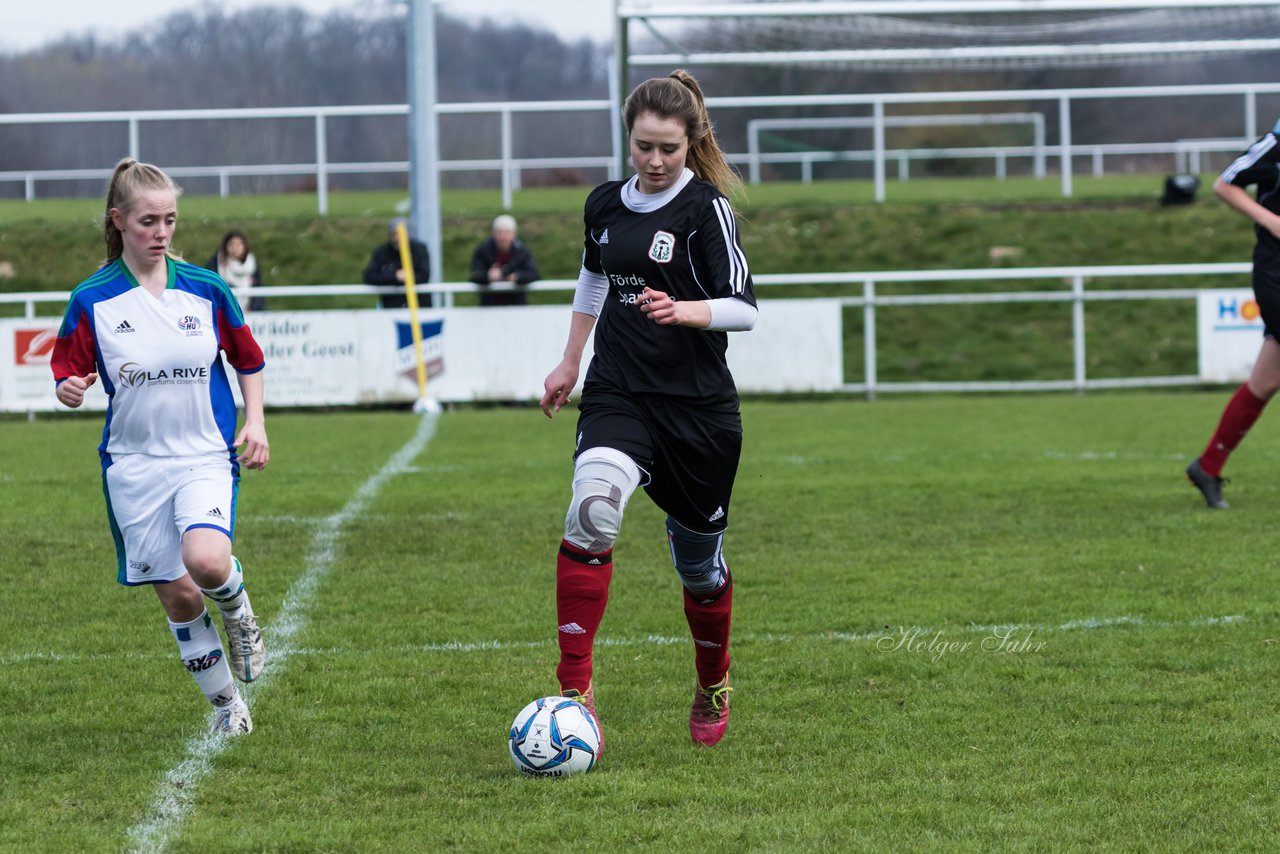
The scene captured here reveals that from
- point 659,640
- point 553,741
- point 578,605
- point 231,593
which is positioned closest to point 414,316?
point 659,640

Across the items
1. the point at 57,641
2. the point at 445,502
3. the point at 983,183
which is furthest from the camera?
the point at 983,183

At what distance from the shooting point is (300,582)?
21.5 feet

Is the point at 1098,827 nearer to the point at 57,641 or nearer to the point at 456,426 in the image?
the point at 57,641

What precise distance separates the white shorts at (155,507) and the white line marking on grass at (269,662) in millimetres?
480

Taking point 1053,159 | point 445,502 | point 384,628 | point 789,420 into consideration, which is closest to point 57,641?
point 384,628

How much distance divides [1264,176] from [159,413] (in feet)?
17.7

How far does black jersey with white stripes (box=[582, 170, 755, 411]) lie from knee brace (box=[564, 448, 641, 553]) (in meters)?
0.23

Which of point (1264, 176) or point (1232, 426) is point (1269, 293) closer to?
point (1264, 176)

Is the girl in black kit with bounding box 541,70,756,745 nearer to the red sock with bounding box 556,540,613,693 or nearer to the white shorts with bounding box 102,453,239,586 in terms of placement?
the red sock with bounding box 556,540,613,693

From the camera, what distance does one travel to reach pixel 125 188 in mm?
4234

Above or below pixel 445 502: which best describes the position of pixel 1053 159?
above

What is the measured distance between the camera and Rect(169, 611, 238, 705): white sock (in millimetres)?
4336

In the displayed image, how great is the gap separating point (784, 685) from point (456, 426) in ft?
27.9

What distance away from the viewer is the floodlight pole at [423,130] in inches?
643
